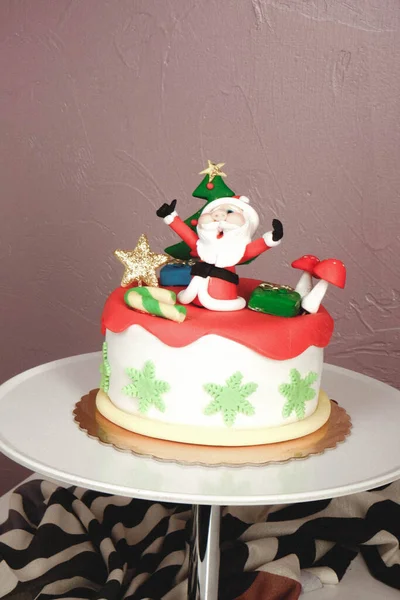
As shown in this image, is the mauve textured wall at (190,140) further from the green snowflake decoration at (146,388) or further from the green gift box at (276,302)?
the green snowflake decoration at (146,388)

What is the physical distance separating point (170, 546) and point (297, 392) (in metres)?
0.39

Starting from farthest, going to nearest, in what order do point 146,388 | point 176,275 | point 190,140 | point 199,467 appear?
point 190,140
point 176,275
point 146,388
point 199,467

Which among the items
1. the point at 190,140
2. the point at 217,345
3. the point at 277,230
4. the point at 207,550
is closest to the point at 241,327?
the point at 217,345

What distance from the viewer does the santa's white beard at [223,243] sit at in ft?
3.58

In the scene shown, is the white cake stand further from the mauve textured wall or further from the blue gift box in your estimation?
the mauve textured wall

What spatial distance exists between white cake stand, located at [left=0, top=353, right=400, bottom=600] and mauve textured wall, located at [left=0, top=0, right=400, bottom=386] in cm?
54

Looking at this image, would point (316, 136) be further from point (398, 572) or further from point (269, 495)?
point (269, 495)

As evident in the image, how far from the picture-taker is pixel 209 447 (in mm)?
1026

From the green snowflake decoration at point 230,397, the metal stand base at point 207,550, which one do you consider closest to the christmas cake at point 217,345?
the green snowflake decoration at point 230,397

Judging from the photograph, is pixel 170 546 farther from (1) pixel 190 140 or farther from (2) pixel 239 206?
(1) pixel 190 140

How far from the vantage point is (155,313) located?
3.44 ft

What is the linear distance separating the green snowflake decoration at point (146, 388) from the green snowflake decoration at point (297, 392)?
0.16 m

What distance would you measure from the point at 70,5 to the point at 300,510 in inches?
48.9

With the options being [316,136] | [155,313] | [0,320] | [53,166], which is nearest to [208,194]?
[155,313]
